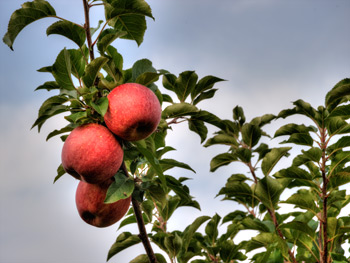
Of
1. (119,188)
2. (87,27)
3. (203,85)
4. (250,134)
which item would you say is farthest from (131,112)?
(250,134)

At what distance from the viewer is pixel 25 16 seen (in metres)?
1.73

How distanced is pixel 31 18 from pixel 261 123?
6.40ft

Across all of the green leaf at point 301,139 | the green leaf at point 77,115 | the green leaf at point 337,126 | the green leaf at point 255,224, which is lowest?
the green leaf at point 255,224

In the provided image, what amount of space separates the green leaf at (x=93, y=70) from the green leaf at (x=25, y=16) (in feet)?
1.38

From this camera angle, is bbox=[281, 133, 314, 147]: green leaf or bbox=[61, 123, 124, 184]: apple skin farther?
bbox=[281, 133, 314, 147]: green leaf

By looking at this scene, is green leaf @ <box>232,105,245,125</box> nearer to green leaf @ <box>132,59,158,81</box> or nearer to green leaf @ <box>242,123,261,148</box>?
green leaf @ <box>242,123,261,148</box>

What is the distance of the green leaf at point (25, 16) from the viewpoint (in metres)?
1.71

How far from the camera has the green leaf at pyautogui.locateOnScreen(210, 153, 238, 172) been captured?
2803 millimetres

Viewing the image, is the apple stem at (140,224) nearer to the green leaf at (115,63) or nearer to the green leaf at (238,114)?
the green leaf at (115,63)

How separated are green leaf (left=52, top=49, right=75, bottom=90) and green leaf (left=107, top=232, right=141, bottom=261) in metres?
1.10

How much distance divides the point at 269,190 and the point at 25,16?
1830 millimetres

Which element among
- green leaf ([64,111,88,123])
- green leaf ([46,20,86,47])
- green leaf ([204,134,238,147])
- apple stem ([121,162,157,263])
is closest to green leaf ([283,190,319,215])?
green leaf ([204,134,238,147])

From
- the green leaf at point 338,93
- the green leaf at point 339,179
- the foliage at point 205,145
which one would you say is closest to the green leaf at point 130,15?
the foliage at point 205,145

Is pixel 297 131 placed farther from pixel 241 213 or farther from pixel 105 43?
pixel 105 43
